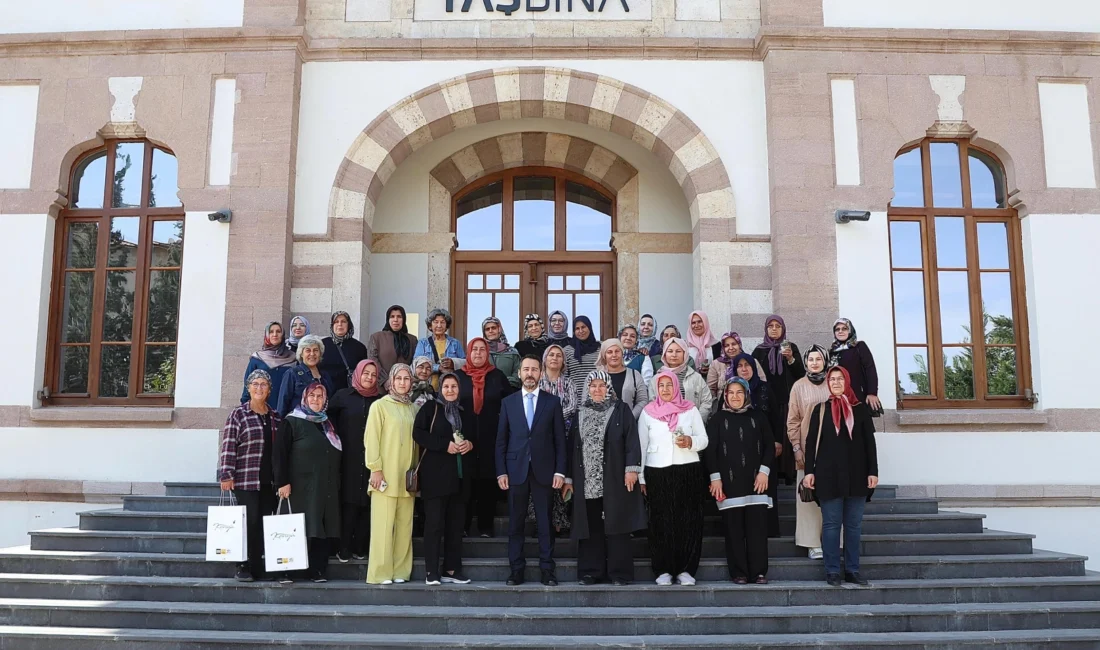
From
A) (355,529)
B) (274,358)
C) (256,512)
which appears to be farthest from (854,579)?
(274,358)

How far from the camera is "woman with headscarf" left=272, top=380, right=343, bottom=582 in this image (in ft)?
20.4

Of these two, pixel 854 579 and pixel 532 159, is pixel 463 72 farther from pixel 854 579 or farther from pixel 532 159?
pixel 854 579

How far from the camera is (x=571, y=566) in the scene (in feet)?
21.5

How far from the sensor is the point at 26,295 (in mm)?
9047

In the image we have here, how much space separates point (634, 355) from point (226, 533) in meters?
3.55

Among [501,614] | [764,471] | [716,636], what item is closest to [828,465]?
[764,471]

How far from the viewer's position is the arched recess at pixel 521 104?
9227mm

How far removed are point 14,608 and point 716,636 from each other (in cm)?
499

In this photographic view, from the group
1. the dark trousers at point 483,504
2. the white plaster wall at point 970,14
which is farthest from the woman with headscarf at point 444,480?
the white plaster wall at point 970,14

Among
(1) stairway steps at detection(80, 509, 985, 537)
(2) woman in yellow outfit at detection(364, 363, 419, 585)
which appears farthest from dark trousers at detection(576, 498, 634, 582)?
(2) woman in yellow outfit at detection(364, 363, 419, 585)

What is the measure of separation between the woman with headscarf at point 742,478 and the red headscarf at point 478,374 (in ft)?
5.94

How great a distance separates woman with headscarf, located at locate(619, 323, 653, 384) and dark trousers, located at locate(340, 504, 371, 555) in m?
2.48

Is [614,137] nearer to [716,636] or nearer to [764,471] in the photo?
[764,471]

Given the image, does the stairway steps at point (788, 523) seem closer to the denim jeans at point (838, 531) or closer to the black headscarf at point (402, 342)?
the denim jeans at point (838, 531)
